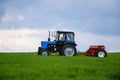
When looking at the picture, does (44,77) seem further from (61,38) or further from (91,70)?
(61,38)

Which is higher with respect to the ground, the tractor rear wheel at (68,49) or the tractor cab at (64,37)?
the tractor cab at (64,37)

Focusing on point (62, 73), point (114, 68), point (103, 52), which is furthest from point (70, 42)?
point (62, 73)

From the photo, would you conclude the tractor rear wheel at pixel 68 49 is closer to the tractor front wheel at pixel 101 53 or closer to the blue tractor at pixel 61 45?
the blue tractor at pixel 61 45

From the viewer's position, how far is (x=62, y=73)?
57.1 ft

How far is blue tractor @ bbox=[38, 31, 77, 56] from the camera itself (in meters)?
32.8

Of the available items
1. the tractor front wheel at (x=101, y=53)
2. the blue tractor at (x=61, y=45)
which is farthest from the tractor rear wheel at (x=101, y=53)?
the blue tractor at (x=61, y=45)

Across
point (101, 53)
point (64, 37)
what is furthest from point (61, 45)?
point (101, 53)

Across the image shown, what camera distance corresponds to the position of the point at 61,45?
3353 cm

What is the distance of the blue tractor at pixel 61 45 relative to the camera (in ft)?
108

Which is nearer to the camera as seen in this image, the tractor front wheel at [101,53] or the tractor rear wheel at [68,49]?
the tractor rear wheel at [68,49]

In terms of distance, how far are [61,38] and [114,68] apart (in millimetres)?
14137

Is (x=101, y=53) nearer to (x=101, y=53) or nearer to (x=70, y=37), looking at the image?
(x=101, y=53)

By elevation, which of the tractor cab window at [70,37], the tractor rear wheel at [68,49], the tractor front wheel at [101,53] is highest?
the tractor cab window at [70,37]

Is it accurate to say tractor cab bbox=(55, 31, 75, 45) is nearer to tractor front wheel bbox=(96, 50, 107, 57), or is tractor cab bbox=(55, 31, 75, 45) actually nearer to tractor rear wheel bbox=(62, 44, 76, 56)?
tractor rear wheel bbox=(62, 44, 76, 56)
